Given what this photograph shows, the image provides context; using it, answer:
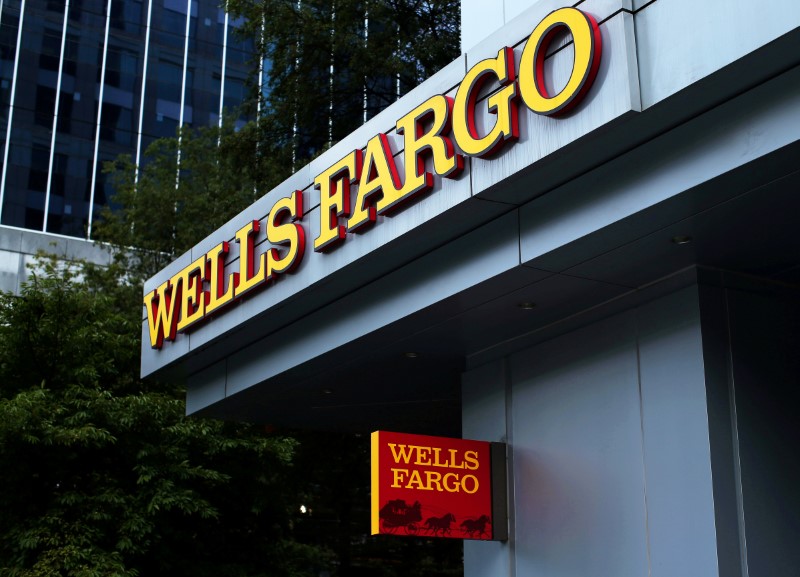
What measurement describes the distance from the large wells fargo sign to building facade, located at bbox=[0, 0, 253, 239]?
41.2 metres

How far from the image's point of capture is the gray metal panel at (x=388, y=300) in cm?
908

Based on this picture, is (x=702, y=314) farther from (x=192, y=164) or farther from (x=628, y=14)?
(x=192, y=164)

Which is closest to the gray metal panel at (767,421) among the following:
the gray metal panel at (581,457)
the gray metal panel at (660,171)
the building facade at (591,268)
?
the building facade at (591,268)

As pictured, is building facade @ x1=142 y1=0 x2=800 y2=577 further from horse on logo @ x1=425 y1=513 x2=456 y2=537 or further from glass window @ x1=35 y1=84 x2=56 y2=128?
glass window @ x1=35 y1=84 x2=56 y2=128

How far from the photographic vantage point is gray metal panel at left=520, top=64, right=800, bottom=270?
270 inches

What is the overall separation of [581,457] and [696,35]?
13.4 feet

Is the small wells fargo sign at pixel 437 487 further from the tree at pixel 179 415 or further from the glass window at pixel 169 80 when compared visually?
the glass window at pixel 169 80

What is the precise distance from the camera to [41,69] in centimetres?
5312

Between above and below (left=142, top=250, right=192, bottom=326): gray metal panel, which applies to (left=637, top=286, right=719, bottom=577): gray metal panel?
below

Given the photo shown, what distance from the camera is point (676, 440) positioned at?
8656 mm

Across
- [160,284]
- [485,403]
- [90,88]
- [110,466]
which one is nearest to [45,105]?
[90,88]

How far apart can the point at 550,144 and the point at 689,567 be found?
3.36 metres

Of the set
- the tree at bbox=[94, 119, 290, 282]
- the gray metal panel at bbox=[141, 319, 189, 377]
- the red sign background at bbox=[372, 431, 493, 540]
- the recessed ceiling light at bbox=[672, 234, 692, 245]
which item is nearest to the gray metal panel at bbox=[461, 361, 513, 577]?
the red sign background at bbox=[372, 431, 493, 540]

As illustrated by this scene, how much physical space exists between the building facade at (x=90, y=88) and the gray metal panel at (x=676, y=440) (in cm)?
4489
